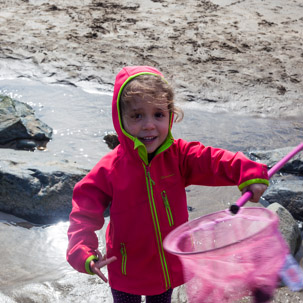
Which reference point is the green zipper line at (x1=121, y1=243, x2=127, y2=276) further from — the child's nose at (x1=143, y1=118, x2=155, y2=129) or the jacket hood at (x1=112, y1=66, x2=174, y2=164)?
the child's nose at (x1=143, y1=118, x2=155, y2=129)

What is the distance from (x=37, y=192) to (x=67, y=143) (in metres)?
1.33

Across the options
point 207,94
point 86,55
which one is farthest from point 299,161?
point 86,55

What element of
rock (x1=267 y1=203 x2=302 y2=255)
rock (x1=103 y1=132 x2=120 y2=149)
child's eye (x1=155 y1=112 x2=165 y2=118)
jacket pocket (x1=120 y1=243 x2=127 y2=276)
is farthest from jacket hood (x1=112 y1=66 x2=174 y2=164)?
rock (x1=103 y1=132 x2=120 y2=149)

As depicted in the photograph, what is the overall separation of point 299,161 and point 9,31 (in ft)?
18.2

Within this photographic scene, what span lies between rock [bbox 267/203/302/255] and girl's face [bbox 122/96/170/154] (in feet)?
5.40

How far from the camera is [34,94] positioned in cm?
651

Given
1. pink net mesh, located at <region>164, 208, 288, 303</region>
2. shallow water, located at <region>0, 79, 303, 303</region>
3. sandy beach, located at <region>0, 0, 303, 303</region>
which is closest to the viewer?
pink net mesh, located at <region>164, 208, 288, 303</region>

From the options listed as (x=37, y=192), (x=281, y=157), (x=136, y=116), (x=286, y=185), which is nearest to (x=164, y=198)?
(x=136, y=116)

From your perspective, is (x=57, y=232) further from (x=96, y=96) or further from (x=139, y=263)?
(x=96, y=96)

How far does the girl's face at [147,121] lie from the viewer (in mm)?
2223

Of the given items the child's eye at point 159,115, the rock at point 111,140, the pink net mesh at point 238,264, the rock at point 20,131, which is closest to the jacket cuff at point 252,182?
the pink net mesh at point 238,264

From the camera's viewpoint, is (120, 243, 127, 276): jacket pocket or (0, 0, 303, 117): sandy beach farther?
(0, 0, 303, 117): sandy beach

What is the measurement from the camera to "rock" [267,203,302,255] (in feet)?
11.6

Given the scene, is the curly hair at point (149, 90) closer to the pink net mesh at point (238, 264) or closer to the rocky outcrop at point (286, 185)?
the pink net mesh at point (238, 264)
